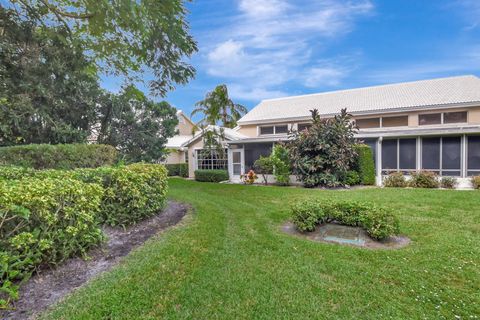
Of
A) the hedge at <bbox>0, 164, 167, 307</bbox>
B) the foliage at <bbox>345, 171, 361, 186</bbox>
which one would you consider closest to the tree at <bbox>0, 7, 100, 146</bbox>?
the hedge at <bbox>0, 164, 167, 307</bbox>

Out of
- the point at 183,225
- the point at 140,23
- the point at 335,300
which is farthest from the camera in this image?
the point at 183,225

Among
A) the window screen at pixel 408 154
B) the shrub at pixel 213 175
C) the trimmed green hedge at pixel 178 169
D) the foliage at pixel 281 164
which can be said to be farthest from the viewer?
the trimmed green hedge at pixel 178 169

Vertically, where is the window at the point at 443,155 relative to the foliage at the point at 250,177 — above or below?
above

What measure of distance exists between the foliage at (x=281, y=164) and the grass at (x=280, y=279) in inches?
349

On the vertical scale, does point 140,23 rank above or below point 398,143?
above

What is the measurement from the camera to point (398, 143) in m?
15.0

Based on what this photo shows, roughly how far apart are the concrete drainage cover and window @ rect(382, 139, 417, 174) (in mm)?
11167

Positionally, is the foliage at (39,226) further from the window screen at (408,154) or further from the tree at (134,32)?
the window screen at (408,154)

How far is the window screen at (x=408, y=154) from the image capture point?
14562 millimetres

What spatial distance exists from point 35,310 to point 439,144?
1765 centimetres

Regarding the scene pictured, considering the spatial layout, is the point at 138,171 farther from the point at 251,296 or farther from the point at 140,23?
the point at 251,296

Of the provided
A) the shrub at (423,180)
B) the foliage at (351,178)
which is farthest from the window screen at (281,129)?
the shrub at (423,180)

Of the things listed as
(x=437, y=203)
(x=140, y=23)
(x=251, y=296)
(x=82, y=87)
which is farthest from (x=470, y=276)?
(x=82, y=87)

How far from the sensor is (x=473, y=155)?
44.0 feet
